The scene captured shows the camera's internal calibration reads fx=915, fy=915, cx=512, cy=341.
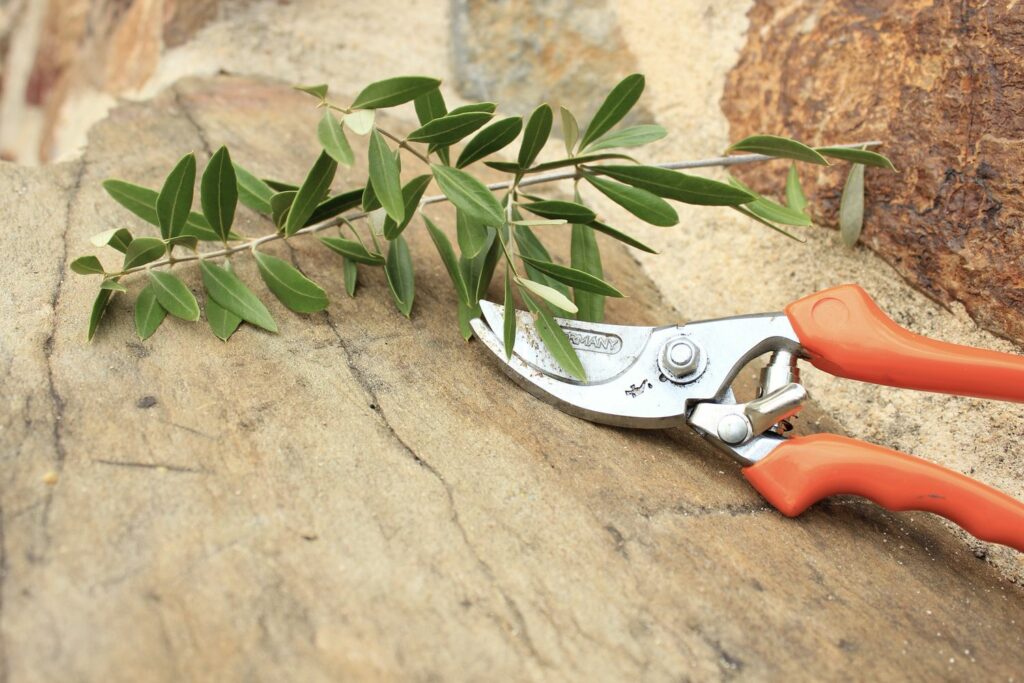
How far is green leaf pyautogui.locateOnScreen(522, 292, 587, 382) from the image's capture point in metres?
1.28

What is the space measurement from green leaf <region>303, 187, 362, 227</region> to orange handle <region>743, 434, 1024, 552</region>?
0.70 metres

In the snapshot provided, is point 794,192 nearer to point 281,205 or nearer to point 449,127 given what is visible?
point 449,127

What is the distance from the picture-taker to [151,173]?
1.64m

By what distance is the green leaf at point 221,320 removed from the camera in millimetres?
1290

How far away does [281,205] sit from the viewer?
136 centimetres

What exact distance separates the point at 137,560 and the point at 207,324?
45cm

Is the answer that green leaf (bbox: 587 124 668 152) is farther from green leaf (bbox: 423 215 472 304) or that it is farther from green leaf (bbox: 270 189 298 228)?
green leaf (bbox: 270 189 298 228)

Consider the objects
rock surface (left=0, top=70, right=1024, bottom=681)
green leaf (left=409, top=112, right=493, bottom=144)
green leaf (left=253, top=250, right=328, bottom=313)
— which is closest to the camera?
rock surface (left=0, top=70, right=1024, bottom=681)

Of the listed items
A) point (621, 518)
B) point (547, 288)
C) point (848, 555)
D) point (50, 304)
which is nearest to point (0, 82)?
point (50, 304)

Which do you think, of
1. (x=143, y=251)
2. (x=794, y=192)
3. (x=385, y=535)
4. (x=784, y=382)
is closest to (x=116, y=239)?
(x=143, y=251)

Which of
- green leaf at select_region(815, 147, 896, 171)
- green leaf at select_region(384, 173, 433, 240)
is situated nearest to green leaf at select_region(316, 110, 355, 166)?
green leaf at select_region(384, 173, 433, 240)

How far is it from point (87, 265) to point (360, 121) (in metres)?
0.44

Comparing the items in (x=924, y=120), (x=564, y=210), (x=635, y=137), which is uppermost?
(x=924, y=120)

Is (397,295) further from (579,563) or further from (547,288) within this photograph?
(579,563)
